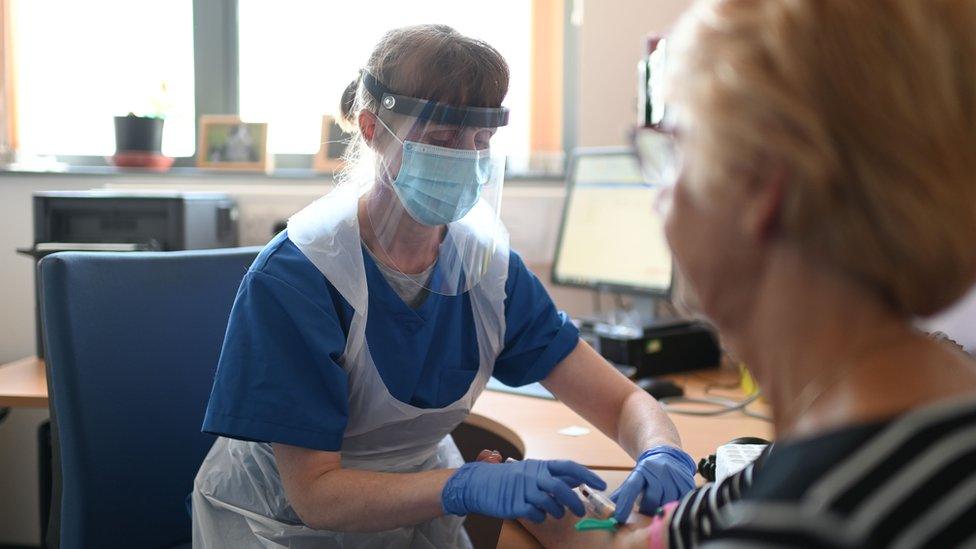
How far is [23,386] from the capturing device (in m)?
1.96

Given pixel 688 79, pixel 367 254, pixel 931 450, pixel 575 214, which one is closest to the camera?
pixel 931 450

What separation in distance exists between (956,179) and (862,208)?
0.22ft

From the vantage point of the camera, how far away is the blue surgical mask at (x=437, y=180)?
1311 millimetres

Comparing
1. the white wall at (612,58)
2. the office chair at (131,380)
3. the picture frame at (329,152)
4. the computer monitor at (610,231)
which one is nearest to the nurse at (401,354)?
the office chair at (131,380)

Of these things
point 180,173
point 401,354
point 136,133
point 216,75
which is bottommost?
point 401,354

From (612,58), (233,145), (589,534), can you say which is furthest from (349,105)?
(233,145)

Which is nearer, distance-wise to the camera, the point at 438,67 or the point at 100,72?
the point at 438,67

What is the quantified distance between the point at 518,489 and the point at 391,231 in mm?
450

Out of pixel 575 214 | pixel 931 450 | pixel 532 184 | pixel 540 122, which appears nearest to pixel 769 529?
pixel 931 450

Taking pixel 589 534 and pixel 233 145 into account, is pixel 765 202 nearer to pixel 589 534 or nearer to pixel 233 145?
pixel 589 534

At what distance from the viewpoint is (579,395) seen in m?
1.49

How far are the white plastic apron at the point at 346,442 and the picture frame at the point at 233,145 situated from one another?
155cm

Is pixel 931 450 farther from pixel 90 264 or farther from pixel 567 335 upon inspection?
pixel 90 264

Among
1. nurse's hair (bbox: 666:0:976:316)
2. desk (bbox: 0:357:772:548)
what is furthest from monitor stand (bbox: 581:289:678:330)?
nurse's hair (bbox: 666:0:976:316)
